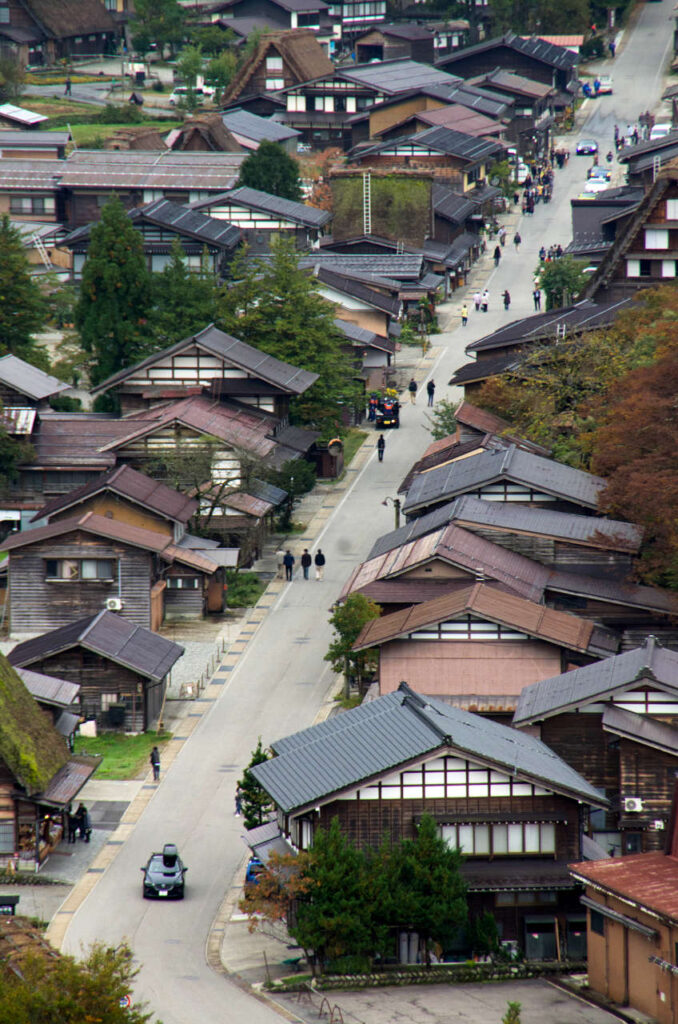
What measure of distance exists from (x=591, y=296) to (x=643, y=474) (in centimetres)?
3267

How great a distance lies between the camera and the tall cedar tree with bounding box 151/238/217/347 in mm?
85606

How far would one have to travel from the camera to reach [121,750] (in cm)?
5716

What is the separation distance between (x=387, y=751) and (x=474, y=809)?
7.93 feet

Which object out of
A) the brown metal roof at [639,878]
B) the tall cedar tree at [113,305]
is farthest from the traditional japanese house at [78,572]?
the brown metal roof at [639,878]

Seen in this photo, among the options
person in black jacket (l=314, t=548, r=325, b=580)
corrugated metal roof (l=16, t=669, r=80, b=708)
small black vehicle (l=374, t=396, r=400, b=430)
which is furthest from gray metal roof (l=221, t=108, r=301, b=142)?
corrugated metal roof (l=16, t=669, r=80, b=708)

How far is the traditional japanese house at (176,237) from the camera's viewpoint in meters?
104

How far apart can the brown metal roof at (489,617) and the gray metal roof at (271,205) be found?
189ft

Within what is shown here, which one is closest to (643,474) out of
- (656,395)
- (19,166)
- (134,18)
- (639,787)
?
(656,395)

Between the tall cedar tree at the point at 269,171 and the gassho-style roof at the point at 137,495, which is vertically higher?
the tall cedar tree at the point at 269,171

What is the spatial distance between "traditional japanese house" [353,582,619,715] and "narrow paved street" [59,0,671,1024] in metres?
5.45

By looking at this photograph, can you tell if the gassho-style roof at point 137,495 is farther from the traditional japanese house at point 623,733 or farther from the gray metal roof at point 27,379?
the traditional japanese house at point 623,733

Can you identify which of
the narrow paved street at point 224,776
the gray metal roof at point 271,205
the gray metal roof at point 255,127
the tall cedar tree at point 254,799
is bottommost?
the narrow paved street at point 224,776

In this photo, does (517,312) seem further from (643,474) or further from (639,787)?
(639,787)

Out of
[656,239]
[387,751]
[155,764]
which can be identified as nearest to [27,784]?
[155,764]
